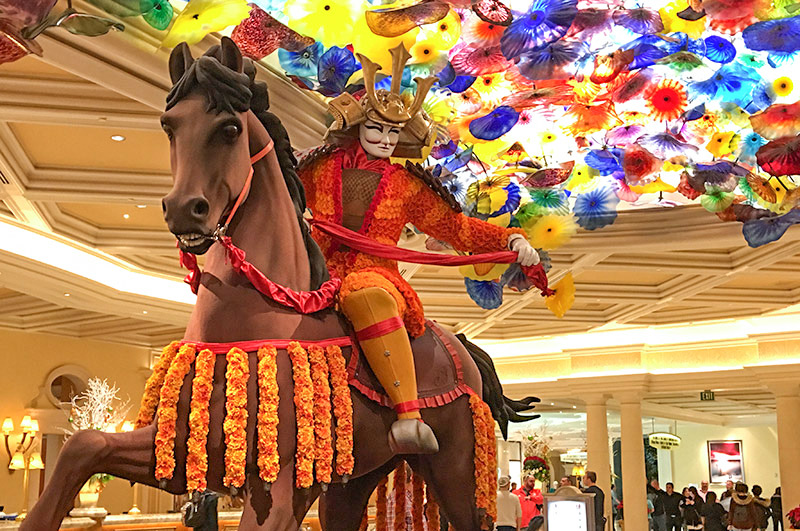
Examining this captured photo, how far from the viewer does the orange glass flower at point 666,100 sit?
478 centimetres

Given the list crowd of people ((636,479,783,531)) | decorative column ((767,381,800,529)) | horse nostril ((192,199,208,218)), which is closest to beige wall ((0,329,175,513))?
crowd of people ((636,479,783,531))

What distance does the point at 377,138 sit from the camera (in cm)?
282

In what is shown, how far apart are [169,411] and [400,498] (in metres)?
1.24

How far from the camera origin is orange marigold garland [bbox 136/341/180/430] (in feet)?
7.55

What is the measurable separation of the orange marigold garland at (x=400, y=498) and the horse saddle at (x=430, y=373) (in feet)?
1.59

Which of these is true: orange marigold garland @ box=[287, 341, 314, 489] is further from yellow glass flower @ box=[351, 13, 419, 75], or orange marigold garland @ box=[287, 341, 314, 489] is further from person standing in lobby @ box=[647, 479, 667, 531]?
person standing in lobby @ box=[647, 479, 667, 531]

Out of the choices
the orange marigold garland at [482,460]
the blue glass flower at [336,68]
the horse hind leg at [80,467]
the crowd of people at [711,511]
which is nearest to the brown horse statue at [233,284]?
the horse hind leg at [80,467]

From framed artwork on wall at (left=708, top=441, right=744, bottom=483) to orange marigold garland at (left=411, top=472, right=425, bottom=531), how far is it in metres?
25.8

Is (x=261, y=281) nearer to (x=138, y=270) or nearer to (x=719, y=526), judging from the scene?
(x=138, y=270)

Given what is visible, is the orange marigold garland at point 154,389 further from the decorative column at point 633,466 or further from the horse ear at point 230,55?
the decorative column at point 633,466

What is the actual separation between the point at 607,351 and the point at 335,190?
1436 centimetres

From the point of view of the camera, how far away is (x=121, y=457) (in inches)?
84.4

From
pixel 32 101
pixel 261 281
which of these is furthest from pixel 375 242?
pixel 32 101

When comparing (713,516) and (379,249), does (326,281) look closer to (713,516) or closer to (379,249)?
(379,249)
